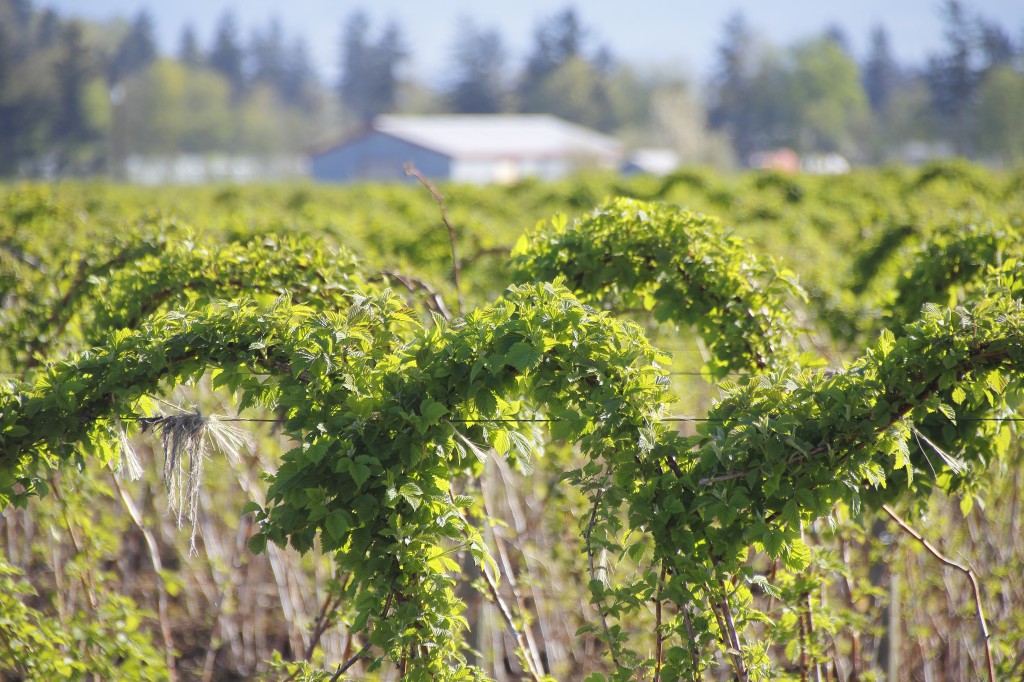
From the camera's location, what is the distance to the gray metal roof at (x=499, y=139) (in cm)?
5294

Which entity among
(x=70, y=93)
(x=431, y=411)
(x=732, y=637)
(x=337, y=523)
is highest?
(x=70, y=93)

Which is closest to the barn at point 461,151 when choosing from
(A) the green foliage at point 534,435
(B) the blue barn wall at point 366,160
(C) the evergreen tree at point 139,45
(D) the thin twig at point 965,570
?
(B) the blue barn wall at point 366,160

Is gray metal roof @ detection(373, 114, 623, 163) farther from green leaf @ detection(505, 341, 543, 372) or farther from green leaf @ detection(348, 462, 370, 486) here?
green leaf @ detection(348, 462, 370, 486)

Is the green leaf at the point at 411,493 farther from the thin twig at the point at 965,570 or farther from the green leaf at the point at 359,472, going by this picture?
the thin twig at the point at 965,570

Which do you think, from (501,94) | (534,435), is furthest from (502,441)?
(501,94)

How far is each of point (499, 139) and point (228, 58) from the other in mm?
60721

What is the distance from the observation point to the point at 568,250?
370cm

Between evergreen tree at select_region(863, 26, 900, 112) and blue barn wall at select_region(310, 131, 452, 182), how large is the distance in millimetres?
59383

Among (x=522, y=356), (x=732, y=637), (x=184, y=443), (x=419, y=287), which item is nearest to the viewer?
(x=522, y=356)

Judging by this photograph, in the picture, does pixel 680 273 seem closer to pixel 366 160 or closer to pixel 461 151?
pixel 461 151

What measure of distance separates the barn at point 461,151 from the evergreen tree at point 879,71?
1992 inches

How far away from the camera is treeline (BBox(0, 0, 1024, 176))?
5809cm

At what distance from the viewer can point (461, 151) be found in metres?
53.2

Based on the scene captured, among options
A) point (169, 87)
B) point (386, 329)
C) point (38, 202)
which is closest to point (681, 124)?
point (169, 87)
